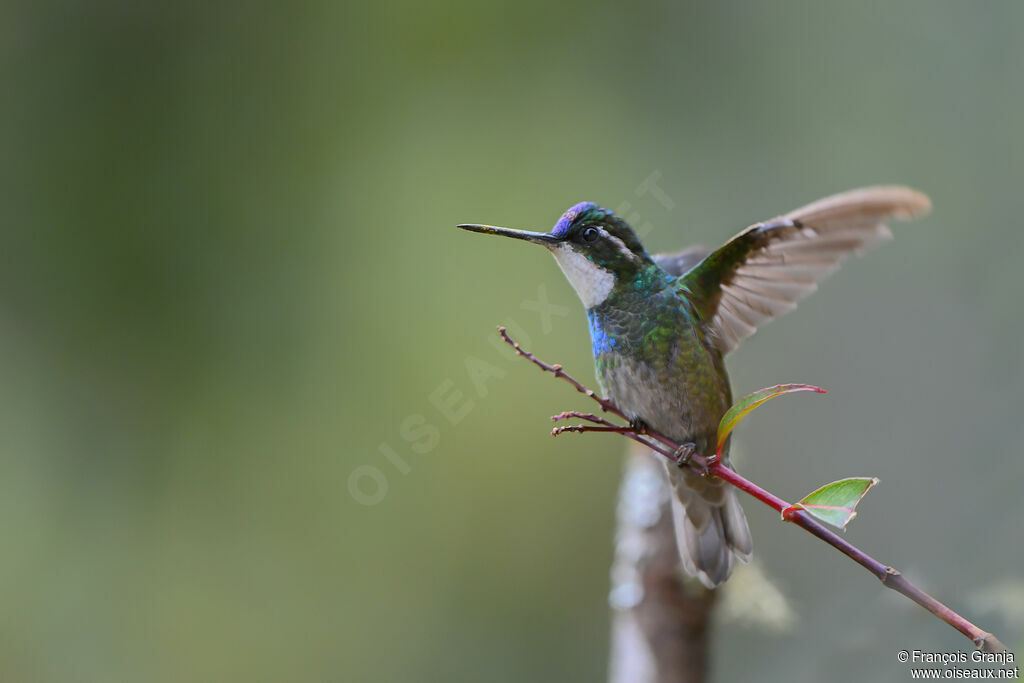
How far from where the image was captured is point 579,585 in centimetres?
287

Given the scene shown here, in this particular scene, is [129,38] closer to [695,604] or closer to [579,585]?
[579,585]

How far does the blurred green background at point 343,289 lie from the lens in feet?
9.53

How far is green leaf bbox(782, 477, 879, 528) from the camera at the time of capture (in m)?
0.68

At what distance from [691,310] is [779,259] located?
0.15 metres

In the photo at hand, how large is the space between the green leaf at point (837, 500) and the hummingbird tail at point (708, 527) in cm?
54

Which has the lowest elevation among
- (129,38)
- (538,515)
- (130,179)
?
(538,515)

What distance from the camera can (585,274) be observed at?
120 centimetres

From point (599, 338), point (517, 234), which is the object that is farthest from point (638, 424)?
point (517, 234)

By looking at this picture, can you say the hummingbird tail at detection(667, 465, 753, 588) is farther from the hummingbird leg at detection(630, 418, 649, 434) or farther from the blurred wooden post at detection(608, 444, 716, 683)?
the blurred wooden post at detection(608, 444, 716, 683)

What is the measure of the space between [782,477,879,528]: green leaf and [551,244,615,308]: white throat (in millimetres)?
551

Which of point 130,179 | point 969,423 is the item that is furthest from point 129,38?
point 969,423

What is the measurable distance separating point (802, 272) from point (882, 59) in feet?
6.09

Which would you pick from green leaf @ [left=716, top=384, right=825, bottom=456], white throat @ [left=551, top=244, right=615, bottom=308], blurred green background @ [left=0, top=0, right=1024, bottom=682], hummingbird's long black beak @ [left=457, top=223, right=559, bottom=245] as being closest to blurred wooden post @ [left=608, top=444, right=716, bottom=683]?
white throat @ [left=551, top=244, right=615, bottom=308]

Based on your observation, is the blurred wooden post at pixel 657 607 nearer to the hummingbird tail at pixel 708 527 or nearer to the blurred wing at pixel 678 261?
the hummingbird tail at pixel 708 527
